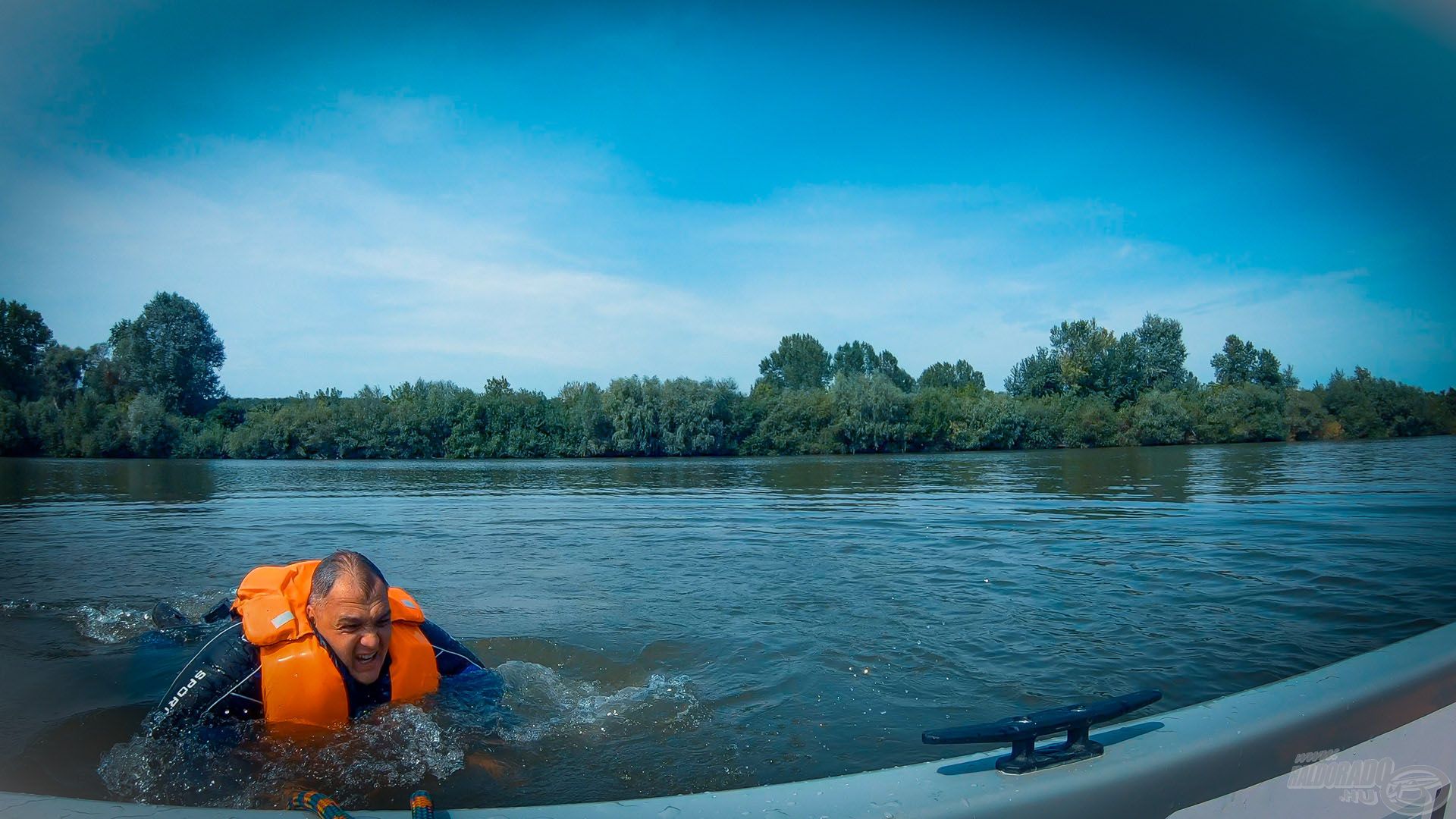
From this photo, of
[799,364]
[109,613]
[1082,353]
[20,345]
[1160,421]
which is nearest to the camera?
[20,345]

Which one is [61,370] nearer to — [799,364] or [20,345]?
[20,345]

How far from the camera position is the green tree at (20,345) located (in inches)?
163

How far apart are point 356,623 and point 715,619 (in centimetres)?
331

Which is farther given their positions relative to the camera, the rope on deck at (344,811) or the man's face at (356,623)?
the man's face at (356,623)

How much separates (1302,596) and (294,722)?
23.8 ft

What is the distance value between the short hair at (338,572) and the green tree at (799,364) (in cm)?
8812

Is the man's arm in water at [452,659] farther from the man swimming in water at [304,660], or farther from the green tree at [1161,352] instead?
the green tree at [1161,352]

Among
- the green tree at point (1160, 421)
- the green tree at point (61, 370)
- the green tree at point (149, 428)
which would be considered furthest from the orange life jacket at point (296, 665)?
the green tree at point (1160, 421)

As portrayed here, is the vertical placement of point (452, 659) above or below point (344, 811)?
below

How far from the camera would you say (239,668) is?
158 inches

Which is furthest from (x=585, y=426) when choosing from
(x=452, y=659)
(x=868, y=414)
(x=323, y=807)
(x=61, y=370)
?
(x=323, y=807)

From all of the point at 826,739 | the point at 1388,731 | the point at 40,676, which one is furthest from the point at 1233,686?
the point at 40,676

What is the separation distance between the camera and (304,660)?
396cm

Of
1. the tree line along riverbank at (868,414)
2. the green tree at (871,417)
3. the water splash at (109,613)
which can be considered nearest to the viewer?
the water splash at (109,613)
